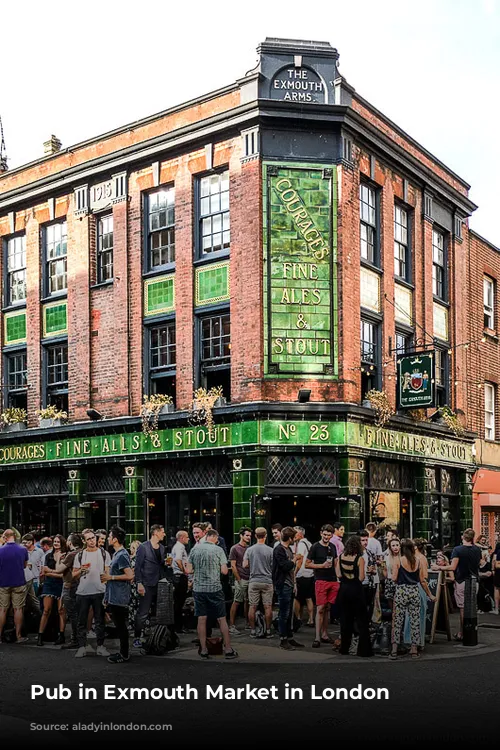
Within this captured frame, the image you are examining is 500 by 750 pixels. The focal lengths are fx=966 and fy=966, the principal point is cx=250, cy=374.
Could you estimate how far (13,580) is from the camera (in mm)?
15438

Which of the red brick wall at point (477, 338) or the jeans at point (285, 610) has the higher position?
the red brick wall at point (477, 338)

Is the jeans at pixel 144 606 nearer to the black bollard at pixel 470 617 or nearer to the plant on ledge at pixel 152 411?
the black bollard at pixel 470 617

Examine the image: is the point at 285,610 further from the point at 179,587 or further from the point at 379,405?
the point at 379,405

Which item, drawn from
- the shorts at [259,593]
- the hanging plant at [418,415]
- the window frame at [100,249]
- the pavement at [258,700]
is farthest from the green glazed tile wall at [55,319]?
the pavement at [258,700]

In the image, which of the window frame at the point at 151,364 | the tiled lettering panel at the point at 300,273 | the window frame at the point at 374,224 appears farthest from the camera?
the window frame at the point at 151,364

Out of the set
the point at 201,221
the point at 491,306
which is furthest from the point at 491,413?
the point at 201,221

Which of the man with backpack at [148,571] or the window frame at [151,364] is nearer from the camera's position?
the man with backpack at [148,571]

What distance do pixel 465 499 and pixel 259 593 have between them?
12461 mm

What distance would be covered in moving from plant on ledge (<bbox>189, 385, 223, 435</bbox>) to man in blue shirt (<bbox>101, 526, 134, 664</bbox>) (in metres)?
7.81

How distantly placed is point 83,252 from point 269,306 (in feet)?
21.1

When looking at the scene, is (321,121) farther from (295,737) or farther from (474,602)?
(295,737)

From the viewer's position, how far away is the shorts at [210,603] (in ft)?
42.9

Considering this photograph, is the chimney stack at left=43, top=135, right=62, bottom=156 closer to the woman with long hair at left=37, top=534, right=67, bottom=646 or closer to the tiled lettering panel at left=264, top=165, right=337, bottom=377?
the tiled lettering panel at left=264, top=165, right=337, bottom=377

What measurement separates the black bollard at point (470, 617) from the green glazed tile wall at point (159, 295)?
10.6m
